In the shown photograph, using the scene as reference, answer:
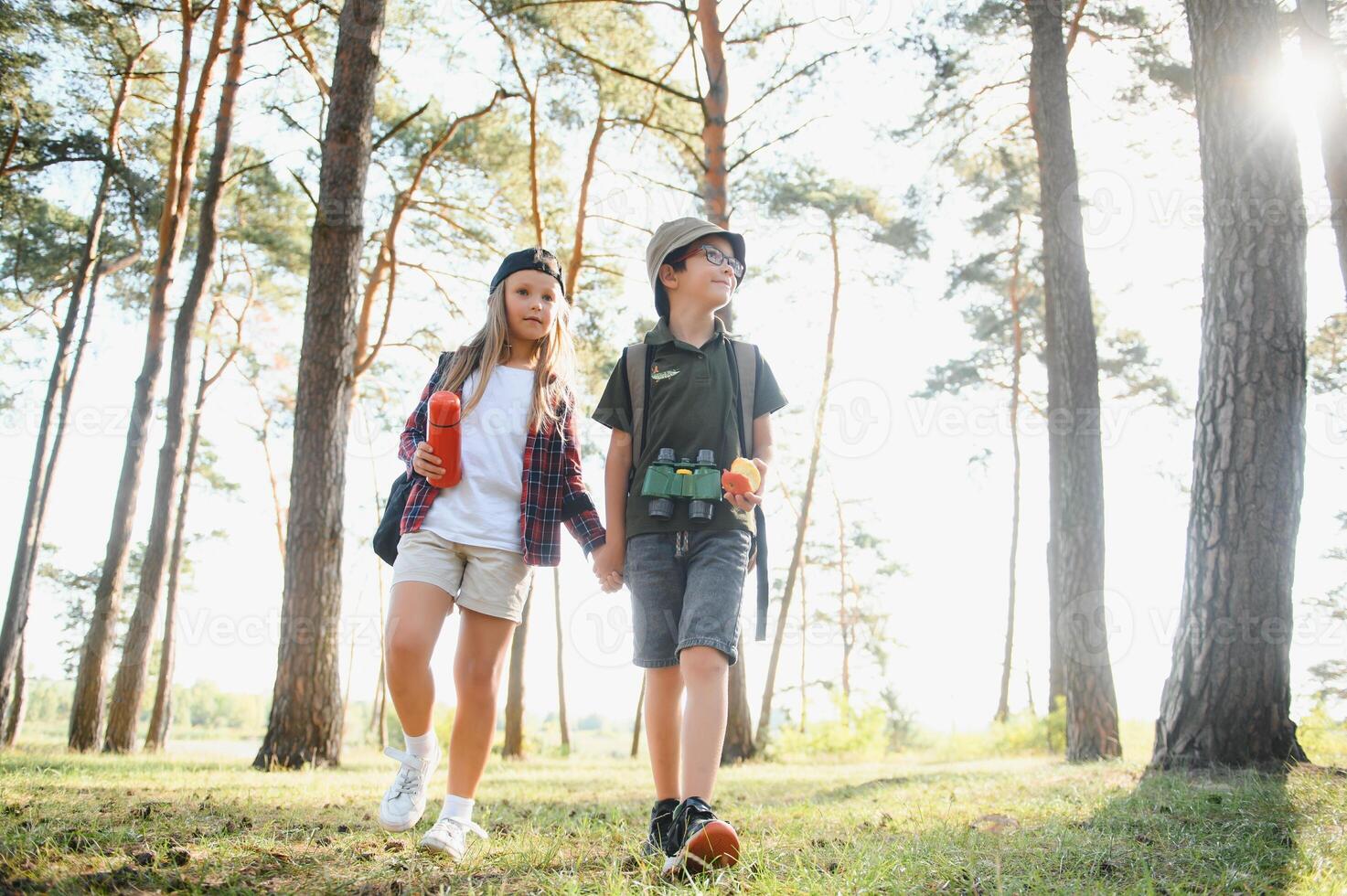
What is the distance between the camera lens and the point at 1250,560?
4605 millimetres

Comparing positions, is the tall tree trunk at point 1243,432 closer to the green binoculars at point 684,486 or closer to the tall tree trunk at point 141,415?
the green binoculars at point 684,486

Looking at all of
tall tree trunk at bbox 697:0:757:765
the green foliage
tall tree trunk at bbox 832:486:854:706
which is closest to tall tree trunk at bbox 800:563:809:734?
tall tree trunk at bbox 832:486:854:706

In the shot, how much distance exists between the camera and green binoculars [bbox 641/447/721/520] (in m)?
2.86

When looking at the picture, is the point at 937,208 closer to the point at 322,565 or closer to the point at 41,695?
the point at 322,565

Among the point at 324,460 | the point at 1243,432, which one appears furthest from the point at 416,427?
the point at 1243,432

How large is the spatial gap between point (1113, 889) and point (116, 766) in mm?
6471

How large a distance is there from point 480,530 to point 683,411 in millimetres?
741

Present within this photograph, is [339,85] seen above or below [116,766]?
above

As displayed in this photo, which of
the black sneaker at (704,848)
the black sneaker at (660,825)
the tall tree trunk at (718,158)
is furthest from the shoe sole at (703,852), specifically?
the tall tree trunk at (718,158)

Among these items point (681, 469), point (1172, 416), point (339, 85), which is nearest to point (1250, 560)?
point (681, 469)

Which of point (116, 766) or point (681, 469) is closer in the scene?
point (681, 469)

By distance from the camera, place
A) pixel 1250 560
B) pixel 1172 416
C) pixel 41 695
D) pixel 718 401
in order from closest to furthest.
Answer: pixel 718 401 < pixel 1250 560 < pixel 1172 416 < pixel 41 695

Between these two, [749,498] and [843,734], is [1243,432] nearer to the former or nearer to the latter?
[749,498]

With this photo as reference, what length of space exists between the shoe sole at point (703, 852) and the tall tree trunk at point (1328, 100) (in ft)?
23.3
